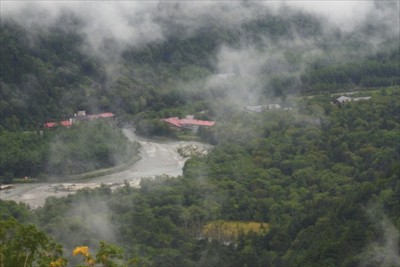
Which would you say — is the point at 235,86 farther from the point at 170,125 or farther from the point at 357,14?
the point at 357,14

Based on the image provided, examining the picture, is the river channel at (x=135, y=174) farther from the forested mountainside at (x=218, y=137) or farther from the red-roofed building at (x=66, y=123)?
the red-roofed building at (x=66, y=123)

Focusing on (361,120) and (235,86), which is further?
(235,86)

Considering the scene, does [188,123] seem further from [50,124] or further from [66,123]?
[50,124]

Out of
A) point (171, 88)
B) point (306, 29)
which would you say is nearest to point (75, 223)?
point (171, 88)

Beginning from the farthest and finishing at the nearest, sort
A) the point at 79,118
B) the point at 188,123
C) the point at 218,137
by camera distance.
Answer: the point at 79,118
the point at 188,123
the point at 218,137

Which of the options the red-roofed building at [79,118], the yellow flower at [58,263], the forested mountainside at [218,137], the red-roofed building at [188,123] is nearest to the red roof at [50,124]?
the red-roofed building at [79,118]

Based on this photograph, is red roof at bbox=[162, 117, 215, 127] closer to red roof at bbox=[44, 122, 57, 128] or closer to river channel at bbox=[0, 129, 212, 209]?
river channel at bbox=[0, 129, 212, 209]

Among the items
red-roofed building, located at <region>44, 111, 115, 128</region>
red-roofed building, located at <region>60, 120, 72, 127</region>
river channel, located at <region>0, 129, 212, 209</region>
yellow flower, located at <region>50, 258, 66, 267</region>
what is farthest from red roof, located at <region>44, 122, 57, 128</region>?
yellow flower, located at <region>50, 258, 66, 267</region>

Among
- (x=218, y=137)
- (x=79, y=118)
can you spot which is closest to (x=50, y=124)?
(x=79, y=118)
